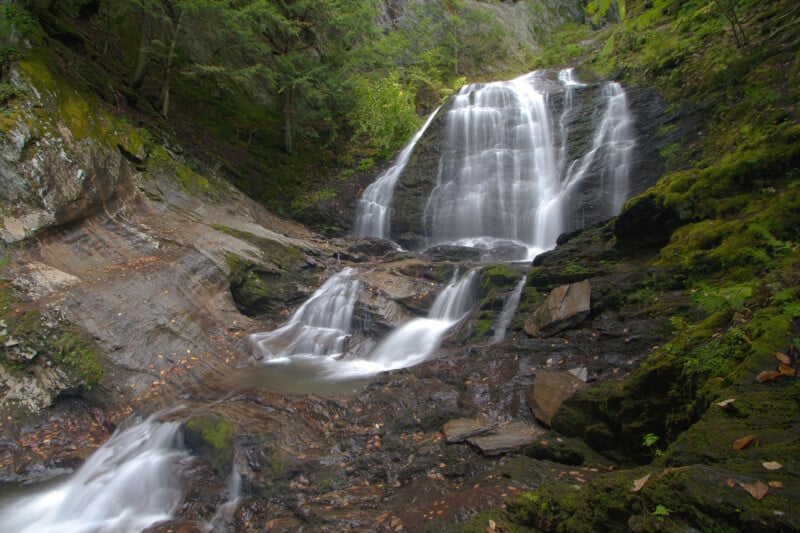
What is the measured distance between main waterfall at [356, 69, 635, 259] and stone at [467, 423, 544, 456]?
781 cm

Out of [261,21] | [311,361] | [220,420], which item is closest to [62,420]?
[220,420]

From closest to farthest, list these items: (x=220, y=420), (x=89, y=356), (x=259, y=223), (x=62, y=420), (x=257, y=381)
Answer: (x=220, y=420) < (x=62, y=420) < (x=89, y=356) < (x=257, y=381) < (x=259, y=223)

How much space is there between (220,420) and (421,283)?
590 centimetres

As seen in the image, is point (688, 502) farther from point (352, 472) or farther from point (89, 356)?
point (89, 356)

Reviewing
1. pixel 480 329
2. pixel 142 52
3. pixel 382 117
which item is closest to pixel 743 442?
pixel 480 329

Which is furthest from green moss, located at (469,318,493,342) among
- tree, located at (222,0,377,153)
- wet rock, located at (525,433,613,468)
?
tree, located at (222,0,377,153)

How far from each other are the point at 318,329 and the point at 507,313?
13.5ft

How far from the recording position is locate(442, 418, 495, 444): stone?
4784mm

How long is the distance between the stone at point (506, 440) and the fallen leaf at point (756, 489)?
102 inches

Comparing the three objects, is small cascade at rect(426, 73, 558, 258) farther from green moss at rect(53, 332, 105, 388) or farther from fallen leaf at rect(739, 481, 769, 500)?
fallen leaf at rect(739, 481, 769, 500)

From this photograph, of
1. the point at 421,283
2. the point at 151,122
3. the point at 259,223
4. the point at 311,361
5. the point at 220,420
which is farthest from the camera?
the point at 259,223

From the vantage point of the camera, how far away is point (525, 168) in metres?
14.4

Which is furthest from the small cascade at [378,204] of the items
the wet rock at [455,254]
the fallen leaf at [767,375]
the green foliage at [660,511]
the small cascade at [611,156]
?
the green foliage at [660,511]

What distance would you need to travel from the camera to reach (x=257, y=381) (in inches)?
287
